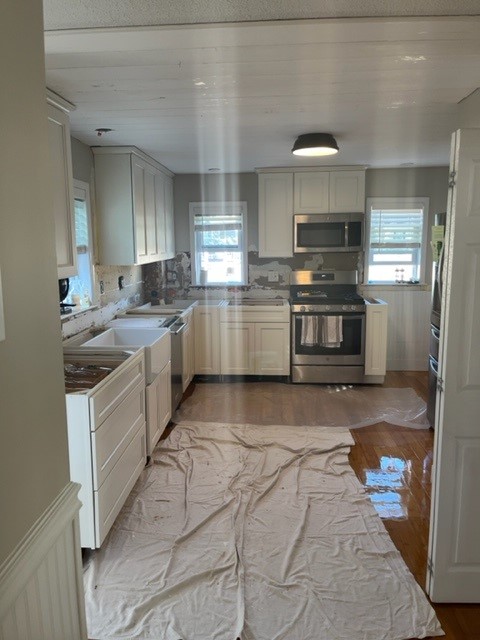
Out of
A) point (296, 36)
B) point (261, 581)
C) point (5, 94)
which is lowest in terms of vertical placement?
point (261, 581)

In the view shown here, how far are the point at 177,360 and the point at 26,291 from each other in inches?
124

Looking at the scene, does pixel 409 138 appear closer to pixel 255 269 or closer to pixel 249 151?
pixel 249 151

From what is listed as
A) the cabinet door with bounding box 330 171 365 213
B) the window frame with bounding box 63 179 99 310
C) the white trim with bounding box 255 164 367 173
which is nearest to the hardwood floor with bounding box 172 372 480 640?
the window frame with bounding box 63 179 99 310

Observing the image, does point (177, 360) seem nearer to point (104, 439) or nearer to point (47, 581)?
point (104, 439)

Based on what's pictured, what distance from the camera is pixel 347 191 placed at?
17.0 ft

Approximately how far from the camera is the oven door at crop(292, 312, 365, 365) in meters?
5.02

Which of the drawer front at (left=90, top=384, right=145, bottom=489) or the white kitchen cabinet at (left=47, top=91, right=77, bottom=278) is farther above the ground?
the white kitchen cabinet at (left=47, top=91, right=77, bottom=278)

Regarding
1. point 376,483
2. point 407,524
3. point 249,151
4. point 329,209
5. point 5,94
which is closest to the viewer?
point 5,94

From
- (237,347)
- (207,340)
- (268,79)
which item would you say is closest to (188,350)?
(207,340)

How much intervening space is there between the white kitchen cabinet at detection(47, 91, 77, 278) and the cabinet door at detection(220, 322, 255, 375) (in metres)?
2.66

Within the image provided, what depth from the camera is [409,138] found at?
12.3 ft

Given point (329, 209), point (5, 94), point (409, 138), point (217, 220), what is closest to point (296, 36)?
point (5, 94)

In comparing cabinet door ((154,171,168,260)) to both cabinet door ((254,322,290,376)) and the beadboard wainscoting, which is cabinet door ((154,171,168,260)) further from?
the beadboard wainscoting

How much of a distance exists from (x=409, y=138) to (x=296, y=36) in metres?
2.23
